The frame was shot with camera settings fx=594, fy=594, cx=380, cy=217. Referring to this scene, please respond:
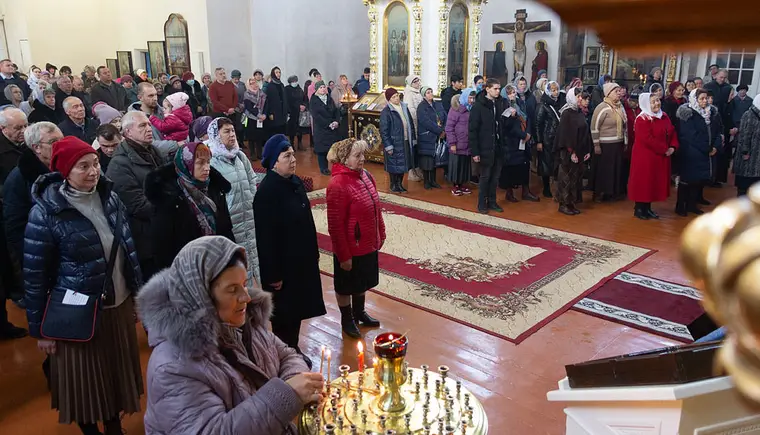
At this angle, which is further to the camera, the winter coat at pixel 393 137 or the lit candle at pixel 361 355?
the winter coat at pixel 393 137

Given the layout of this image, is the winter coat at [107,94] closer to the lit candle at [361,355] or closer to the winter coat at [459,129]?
the winter coat at [459,129]

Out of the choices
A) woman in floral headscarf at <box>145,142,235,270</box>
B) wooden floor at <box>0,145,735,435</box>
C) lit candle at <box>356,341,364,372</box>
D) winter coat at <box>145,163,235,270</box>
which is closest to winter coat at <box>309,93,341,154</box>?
wooden floor at <box>0,145,735,435</box>

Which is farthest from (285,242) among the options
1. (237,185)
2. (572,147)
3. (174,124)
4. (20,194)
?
(572,147)

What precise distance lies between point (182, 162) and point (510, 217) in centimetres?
542

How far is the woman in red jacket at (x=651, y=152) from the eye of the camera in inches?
300

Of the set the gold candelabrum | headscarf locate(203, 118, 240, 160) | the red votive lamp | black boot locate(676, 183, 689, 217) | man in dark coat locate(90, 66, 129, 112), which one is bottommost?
black boot locate(676, 183, 689, 217)

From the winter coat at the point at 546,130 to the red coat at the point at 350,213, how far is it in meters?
5.02

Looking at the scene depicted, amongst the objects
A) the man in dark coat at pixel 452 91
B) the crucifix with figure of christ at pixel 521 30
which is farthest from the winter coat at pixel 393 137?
the crucifix with figure of christ at pixel 521 30

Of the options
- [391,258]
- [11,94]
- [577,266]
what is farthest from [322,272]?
[11,94]

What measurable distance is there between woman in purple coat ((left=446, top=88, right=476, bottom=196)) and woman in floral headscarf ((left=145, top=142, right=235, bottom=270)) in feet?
18.6

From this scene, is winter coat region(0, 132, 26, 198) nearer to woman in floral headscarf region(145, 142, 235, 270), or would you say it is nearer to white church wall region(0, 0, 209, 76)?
woman in floral headscarf region(145, 142, 235, 270)

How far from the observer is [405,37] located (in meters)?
12.0

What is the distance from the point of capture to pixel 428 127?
9.66m

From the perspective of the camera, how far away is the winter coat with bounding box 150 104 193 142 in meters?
6.12
